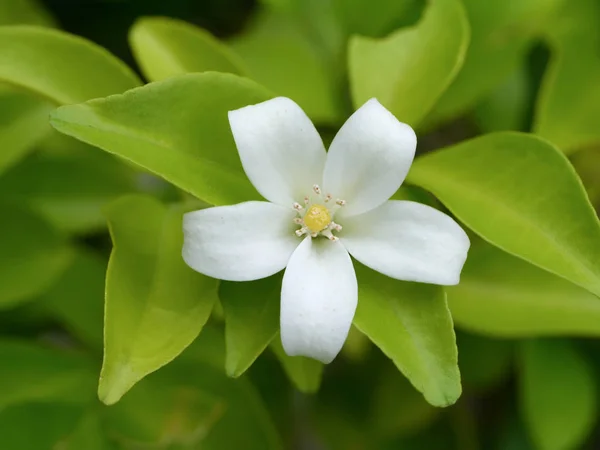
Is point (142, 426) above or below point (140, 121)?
below

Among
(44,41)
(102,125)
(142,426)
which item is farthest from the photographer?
(142,426)

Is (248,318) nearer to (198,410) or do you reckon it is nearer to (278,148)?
(278,148)

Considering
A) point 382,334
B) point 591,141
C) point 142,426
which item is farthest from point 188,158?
point 591,141

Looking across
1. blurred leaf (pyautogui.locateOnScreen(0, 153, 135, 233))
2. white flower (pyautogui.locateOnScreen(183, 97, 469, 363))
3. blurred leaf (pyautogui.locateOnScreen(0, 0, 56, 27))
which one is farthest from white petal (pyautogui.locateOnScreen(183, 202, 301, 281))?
blurred leaf (pyautogui.locateOnScreen(0, 0, 56, 27))

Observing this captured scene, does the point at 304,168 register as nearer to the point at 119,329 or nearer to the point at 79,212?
→ the point at 119,329

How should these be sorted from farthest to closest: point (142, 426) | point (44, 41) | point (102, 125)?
point (142, 426), point (44, 41), point (102, 125)

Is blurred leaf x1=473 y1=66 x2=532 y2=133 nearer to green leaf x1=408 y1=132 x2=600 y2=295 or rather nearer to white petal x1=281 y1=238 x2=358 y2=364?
green leaf x1=408 y1=132 x2=600 y2=295

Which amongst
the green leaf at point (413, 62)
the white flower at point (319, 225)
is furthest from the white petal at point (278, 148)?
the green leaf at point (413, 62)
